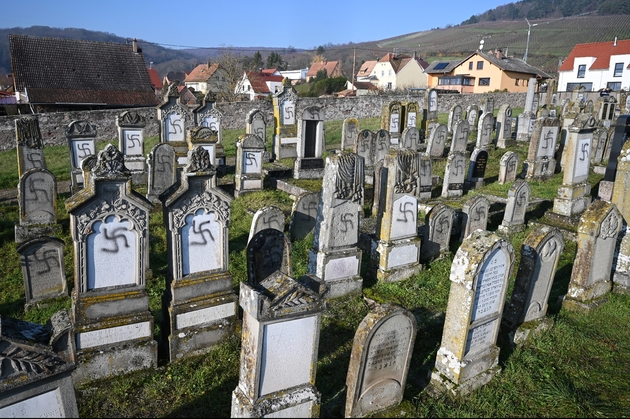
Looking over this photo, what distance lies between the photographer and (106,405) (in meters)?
5.07

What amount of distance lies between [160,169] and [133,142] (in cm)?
309

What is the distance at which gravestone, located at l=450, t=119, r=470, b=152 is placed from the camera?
16.3 m

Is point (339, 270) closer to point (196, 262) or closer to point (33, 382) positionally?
point (196, 262)

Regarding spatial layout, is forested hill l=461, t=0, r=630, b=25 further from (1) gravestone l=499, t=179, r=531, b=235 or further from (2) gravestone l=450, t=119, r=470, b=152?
(1) gravestone l=499, t=179, r=531, b=235

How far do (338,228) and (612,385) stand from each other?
4141 mm

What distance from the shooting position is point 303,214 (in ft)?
32.3

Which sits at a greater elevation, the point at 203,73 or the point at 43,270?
the point at 203,73

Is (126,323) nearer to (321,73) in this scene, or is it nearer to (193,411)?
(193,411)

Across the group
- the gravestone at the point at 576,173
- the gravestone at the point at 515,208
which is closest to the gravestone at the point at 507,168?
the gravestone at the point at 576,173

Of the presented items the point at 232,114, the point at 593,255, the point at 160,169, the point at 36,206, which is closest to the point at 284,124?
the point at 160,169

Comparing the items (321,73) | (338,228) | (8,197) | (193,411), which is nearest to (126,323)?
(193,411)

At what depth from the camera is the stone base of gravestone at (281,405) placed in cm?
425

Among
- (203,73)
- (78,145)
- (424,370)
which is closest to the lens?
(424,370)

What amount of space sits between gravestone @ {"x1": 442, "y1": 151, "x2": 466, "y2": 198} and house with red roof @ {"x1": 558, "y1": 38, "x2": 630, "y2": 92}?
38375 millimetres
